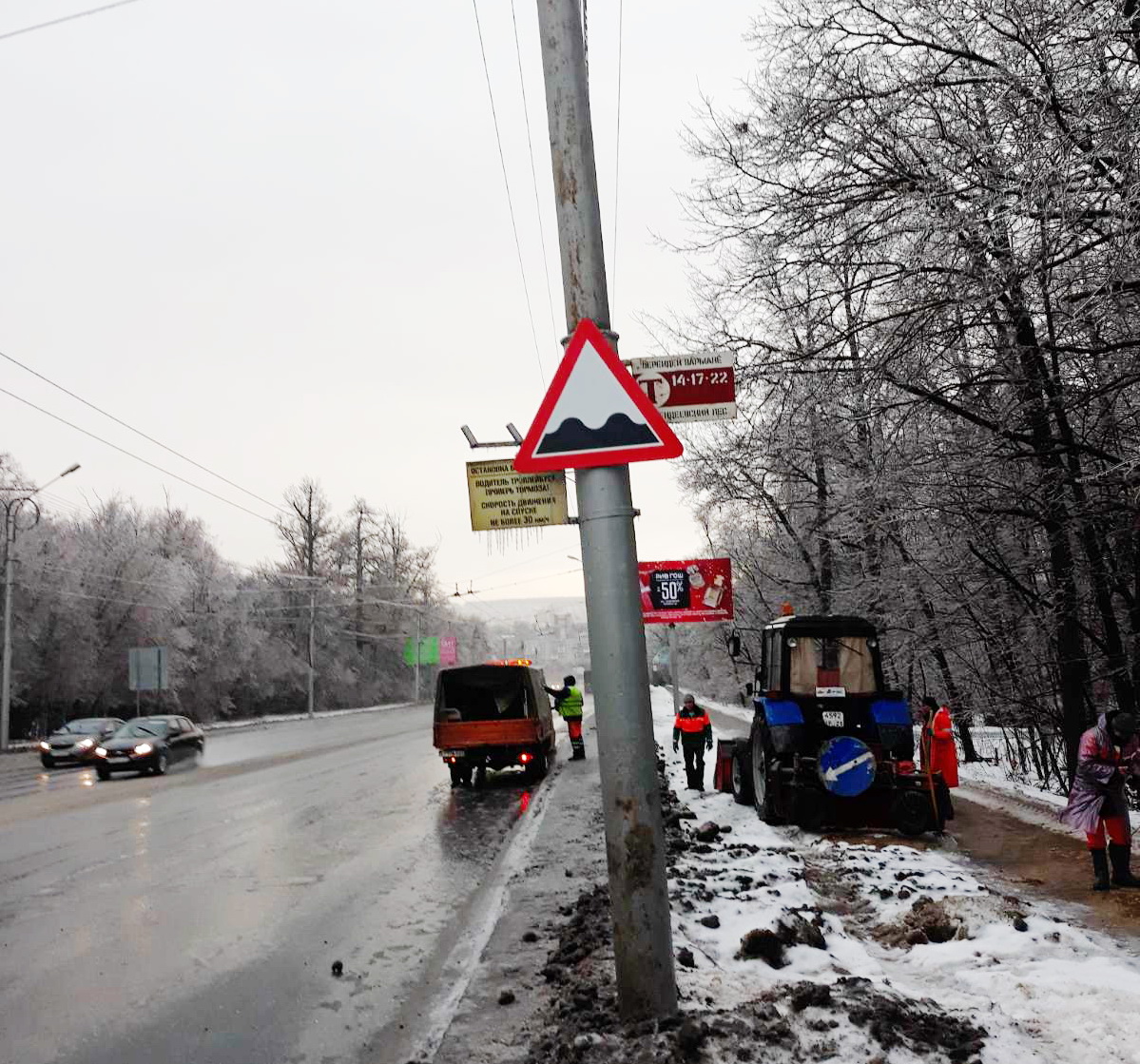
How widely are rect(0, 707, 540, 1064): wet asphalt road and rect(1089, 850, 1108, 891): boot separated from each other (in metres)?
5.31

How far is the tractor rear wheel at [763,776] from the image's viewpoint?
1151cm

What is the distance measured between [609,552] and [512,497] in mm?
810

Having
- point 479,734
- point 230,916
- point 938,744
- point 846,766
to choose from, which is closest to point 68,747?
point 479,734

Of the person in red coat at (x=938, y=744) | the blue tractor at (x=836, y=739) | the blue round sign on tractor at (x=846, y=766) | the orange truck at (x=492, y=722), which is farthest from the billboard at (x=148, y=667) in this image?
the blue round sign on tractor at (x=846, y=766)

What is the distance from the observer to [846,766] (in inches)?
429

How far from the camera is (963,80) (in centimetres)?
941

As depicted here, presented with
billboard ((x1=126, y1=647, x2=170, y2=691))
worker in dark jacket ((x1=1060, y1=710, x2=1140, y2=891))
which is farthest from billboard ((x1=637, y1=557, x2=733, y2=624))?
billboard ((x1=126, y1=647, x2=170, y2=691))

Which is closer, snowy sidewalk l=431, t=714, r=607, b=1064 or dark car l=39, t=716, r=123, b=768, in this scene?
snowy sidewalk l=431, t=714, r=607, b=1064

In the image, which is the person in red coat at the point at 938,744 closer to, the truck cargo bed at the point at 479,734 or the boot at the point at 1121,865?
the boot at the point at 1121,865

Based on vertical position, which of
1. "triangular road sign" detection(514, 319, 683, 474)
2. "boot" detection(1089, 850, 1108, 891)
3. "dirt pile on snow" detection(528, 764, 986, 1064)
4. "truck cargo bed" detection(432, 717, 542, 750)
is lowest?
"boot" detection(1089, 850, 1108, 891)

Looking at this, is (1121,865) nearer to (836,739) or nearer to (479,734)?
(836,739)

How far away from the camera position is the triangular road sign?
454 centimetres

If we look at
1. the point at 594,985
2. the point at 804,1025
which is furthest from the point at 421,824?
the point at 804,1025

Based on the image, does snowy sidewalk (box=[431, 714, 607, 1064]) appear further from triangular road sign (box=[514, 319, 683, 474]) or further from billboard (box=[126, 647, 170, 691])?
billboard (box=[126, 647, 170, 691])
